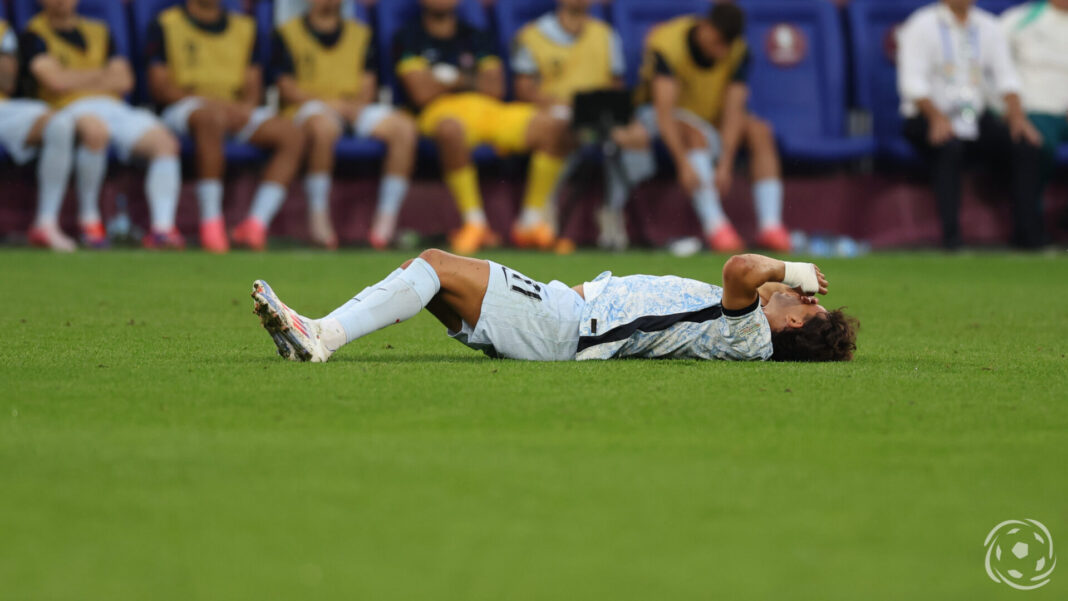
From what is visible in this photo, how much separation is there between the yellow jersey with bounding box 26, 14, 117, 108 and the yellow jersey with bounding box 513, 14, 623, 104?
318 centimetres

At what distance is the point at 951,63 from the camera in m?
12.0

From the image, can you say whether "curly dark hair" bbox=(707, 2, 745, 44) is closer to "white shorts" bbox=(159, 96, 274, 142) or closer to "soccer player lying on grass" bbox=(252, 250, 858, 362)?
"white shorts" bbox=(159, 96, 274, 142)

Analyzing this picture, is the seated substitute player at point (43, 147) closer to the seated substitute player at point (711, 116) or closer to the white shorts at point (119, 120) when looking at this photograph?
the white shorts at point (119, 120)

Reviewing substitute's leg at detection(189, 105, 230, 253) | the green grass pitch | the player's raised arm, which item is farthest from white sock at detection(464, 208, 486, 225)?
the player's raised arm

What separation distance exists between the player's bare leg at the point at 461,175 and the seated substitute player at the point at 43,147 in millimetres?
2655

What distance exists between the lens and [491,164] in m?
12.4

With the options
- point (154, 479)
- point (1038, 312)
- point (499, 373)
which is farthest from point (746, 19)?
point (154, 479)

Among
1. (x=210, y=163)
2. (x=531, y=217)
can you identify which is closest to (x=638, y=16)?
(x=531, y=217)

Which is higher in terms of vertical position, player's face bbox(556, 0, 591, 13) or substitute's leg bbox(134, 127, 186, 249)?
player's face bbox(556, 0, 591, 13)

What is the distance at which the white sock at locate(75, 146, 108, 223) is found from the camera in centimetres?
1112

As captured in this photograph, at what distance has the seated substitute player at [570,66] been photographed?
12.2m

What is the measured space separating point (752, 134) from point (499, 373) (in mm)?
7723

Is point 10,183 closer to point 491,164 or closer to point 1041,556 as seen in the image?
point 491,164

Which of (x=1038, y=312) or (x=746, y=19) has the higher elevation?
(x=746, y=19)
